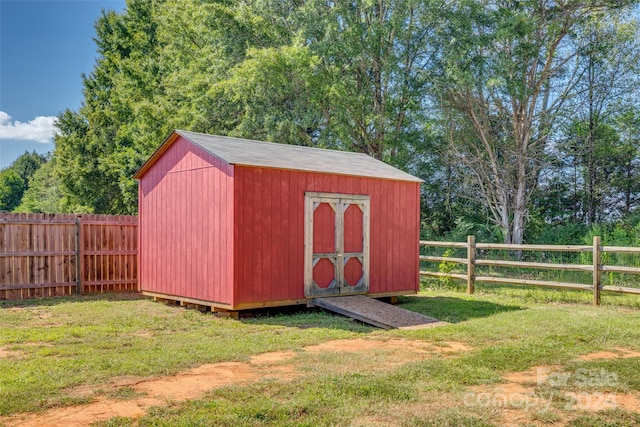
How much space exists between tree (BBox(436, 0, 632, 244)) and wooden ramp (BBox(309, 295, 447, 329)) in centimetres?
958

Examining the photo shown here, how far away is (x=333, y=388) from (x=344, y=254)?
5331 millimetres

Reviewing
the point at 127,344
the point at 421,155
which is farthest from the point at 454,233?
the point at 127,344

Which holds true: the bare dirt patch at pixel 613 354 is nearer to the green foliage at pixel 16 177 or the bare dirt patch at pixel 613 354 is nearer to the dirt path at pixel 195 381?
the dirt path at pixel 195 381

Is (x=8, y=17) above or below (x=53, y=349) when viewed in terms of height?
above

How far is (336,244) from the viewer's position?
1009 centimetres

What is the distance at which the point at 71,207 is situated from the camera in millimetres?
31609

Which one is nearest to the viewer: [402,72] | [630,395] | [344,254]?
[630,395]

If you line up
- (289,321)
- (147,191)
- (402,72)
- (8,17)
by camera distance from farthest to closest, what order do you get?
(402,72) < (8,17) < (147,191) < (289,321)

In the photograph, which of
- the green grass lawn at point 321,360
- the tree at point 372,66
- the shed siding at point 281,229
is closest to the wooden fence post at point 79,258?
the green grass lawn at point 321,360

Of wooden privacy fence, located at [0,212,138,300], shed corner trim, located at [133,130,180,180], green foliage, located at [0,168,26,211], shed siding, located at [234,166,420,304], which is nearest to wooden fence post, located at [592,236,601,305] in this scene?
shed siding, located at [234,166,420,304]

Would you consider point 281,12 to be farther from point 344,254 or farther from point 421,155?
point 344,254

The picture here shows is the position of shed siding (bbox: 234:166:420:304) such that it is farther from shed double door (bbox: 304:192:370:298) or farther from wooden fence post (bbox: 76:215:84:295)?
wooden fence post (bbox: 76:215:84:295)

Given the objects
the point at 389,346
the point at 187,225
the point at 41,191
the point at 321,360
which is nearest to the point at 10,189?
the point at 41,191

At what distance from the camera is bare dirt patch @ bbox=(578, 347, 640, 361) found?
641 cm
